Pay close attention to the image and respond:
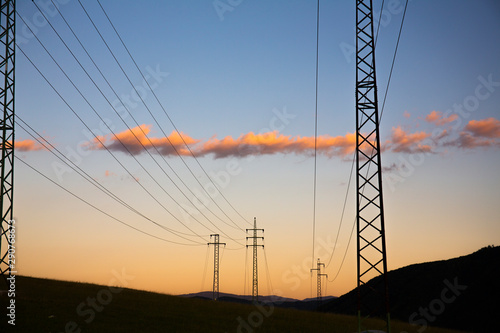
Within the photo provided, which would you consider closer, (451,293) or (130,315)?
(130,315)

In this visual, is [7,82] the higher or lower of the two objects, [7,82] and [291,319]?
the higher

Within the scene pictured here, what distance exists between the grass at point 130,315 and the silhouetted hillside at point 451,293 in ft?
189

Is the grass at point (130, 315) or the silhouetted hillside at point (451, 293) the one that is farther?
the silhouetted hillside at point (451, 293)

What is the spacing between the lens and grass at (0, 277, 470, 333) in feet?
119

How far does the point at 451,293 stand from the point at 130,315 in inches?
4501

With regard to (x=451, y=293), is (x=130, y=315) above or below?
below

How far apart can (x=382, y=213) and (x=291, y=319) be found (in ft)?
87.7

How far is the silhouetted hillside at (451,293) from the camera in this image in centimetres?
11156

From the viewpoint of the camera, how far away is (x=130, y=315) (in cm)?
4294

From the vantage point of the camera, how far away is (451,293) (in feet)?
446

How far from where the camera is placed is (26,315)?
117 feet

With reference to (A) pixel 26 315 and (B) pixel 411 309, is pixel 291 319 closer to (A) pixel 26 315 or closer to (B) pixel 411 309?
(A) pixel 26 315

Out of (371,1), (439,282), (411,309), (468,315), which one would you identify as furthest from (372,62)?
(439,282)

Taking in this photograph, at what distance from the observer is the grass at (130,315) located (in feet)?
119
